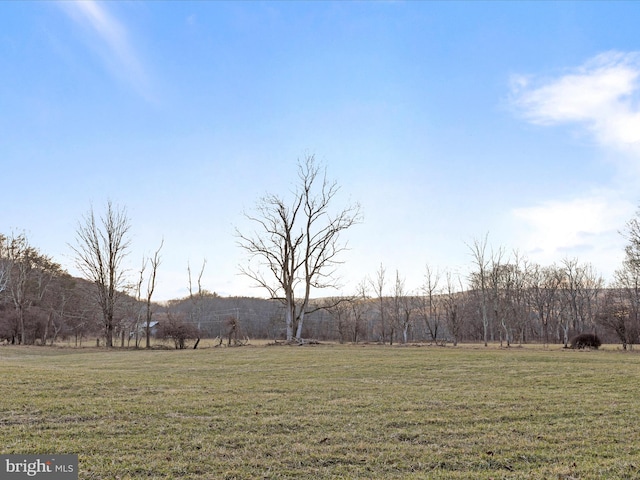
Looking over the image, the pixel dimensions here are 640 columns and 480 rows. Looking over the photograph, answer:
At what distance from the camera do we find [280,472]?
16.6 ft

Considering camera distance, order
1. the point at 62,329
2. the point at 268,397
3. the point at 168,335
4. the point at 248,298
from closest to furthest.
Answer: the point at 268,397
the point at 168,335
the point at 62,329
the point at 248,298

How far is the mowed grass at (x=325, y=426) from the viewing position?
5.27 metres

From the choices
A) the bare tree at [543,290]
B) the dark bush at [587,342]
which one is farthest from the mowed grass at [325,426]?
the bare tree at [543,290]

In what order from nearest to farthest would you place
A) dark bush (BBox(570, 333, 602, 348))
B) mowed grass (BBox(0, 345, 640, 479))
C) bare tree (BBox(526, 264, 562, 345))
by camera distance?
mowed grass (BBox(0, 345, 640, 479)) → dark bush (BBox(570, 333, 602, 348)) → bare tree (BBox(526, 264, 562, 345))

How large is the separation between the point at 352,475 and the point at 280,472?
779 millimetres

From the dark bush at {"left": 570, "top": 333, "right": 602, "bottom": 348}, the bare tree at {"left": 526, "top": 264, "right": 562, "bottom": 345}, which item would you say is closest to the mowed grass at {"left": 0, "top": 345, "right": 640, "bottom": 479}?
the dark bush at {"left": 570, "top": 333, "right": 602, "bottom": 348}

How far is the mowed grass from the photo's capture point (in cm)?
527

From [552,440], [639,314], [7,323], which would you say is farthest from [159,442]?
[7,323]

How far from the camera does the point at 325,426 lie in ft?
22.9

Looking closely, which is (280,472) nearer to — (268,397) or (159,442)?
(159,442)

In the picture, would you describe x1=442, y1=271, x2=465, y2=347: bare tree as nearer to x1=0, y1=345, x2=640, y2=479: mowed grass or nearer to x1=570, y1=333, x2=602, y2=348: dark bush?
x1=570, y1=333, x2=602, y2=348: dark bush

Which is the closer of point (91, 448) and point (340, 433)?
point (91, 448)

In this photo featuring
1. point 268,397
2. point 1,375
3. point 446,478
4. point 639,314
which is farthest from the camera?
point 639,314

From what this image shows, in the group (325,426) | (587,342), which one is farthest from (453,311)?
(325,426)
